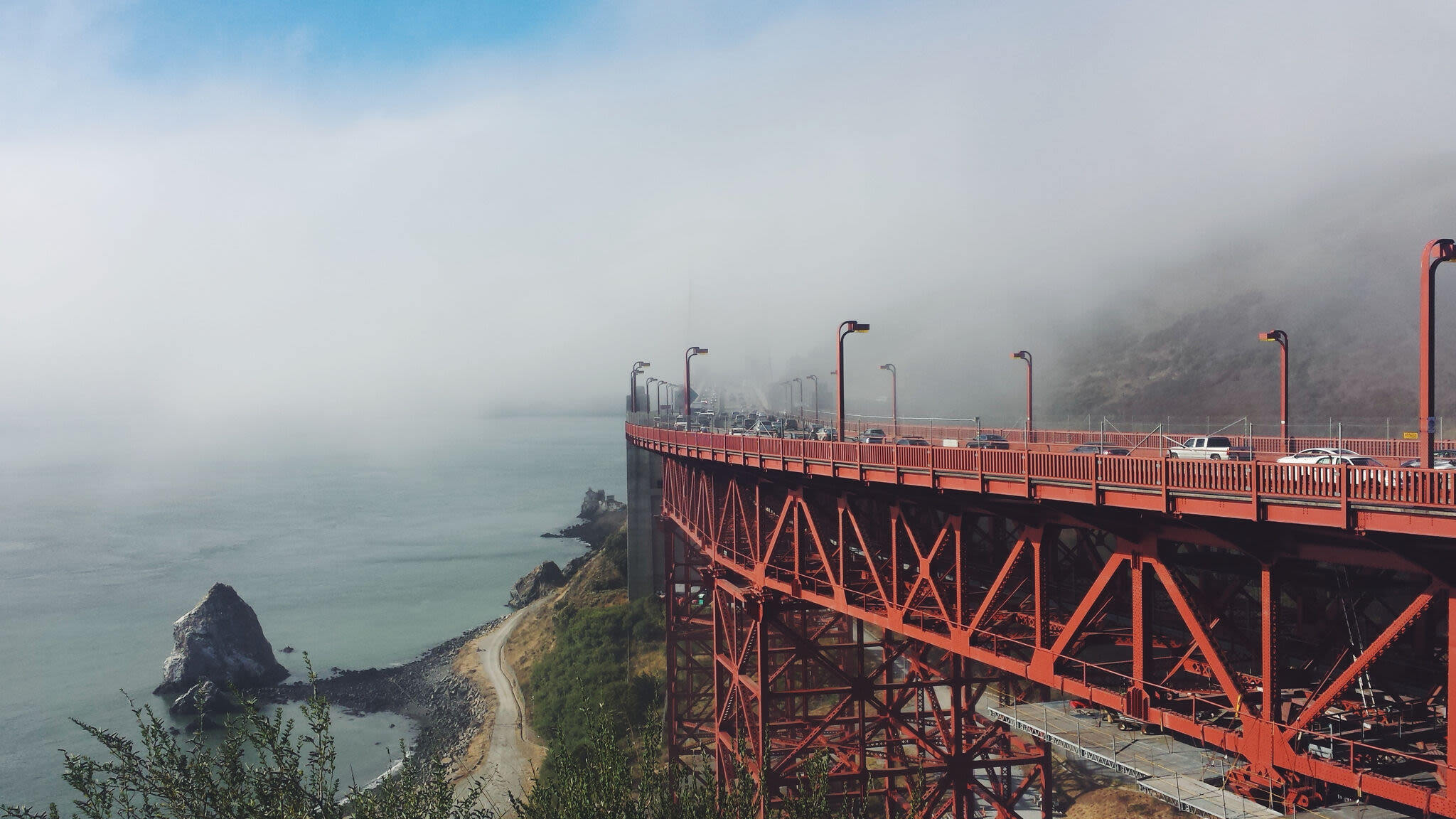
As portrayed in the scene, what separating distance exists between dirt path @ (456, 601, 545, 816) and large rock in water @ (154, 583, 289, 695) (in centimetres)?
1412

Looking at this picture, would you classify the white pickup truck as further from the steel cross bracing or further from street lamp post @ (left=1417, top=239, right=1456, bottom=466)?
street lamp post @ (left=1417, top=239, right=1456, bottom=466)

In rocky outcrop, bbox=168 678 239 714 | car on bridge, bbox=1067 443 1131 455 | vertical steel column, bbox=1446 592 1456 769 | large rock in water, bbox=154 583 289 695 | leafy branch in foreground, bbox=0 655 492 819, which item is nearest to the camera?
vertical steel column, bbox=1446 592 1456 769

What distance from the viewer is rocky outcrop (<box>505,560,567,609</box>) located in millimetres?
78125

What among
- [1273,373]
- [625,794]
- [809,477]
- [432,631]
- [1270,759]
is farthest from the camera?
[1273,373]

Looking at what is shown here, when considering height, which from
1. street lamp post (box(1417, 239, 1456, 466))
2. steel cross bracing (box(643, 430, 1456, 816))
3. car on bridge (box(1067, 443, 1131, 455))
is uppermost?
street lamp post (box(1417, 239, 1456, 466))

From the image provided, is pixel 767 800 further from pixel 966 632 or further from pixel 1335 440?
pixel 1335 440

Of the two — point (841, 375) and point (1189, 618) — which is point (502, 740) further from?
Result: point (1189, 618)

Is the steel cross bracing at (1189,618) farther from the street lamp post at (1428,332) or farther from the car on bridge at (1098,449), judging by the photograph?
the car on bridge at (1098,449)

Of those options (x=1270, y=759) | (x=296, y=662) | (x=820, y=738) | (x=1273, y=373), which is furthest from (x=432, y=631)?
(x=1273, y=373)

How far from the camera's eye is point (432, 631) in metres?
74.9

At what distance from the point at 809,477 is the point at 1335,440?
47.7 ft

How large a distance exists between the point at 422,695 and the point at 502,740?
13591 mm

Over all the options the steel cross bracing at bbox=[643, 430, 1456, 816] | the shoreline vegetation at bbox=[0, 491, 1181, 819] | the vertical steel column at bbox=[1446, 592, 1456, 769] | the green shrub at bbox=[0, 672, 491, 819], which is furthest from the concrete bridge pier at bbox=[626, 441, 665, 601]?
the vertical steel column at bbox=[1446, 592, 1456, 769]

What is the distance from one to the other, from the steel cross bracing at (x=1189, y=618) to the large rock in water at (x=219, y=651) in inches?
1894
